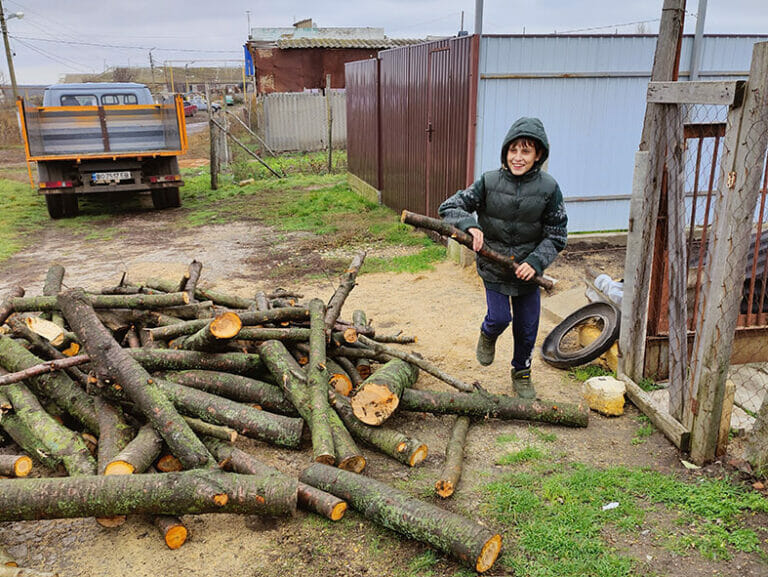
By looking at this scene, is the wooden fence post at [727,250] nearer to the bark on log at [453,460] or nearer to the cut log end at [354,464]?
the bark on log at [453,460]

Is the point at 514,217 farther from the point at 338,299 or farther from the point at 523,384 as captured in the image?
the point at 338,299

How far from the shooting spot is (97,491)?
3.07 m

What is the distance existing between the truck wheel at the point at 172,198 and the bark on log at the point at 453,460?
11.1m

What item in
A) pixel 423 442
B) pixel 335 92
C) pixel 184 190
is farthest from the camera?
pixel 335 92

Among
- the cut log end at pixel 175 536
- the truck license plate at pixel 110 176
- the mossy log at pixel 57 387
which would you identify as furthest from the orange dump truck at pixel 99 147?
the cut log end at pixel 175 536

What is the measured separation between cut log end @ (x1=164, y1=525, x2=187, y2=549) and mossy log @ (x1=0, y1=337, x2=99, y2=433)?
112cm

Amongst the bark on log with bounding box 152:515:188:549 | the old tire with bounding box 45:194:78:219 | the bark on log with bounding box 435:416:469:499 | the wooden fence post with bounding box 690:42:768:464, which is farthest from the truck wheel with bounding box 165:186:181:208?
the wooden fence post with bounding box 690:42:768:464

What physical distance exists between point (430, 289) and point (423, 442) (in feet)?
12.6

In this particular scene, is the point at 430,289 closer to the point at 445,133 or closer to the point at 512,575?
the point at 445,133

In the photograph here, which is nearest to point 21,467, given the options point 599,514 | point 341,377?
point 341,377

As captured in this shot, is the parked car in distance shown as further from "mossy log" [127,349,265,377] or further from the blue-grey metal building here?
"mossy log" [127,349,265,377]

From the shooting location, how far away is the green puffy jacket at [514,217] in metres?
4.30

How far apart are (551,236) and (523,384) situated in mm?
1191

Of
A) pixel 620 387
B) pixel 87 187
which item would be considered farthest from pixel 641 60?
pixel 87 187
